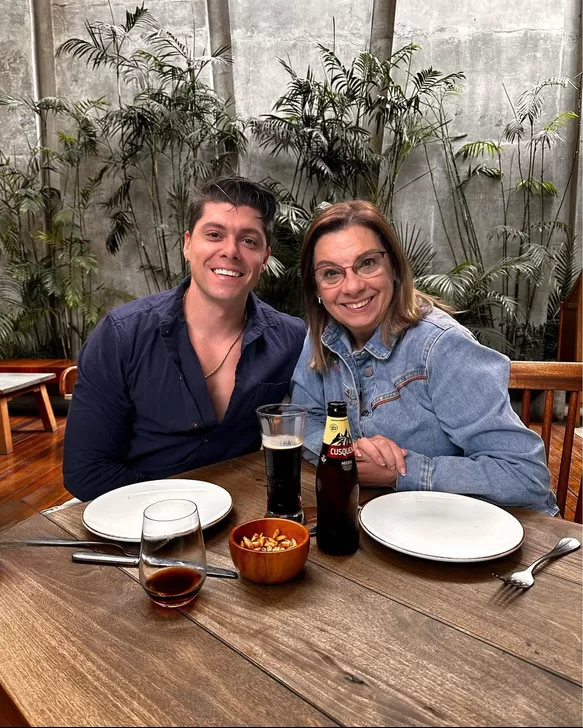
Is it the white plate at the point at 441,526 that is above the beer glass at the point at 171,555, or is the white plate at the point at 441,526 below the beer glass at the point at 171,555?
below

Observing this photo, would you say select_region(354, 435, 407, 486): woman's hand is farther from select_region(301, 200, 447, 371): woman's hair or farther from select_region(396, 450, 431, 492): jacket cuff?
select_region(301, 200, 447, 371): woman's hair

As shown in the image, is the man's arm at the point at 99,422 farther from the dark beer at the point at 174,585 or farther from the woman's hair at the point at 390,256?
the dark beer at the point at 174,585

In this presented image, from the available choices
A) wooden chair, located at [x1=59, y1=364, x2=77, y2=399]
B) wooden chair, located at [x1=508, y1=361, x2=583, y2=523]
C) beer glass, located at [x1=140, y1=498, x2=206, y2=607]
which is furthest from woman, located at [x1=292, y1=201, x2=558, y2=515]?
wooden chair, located at [x1=59, y1=364, x2=77, y2=399]

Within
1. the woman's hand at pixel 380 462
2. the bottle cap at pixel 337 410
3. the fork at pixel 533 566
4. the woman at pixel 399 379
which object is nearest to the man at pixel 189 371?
the woman at pixel 399 379

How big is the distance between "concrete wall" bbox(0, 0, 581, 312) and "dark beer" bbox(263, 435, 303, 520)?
463 centimetres

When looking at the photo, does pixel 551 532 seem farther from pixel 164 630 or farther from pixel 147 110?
pixel 147 110

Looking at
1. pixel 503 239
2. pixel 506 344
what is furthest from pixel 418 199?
pixel 506 344

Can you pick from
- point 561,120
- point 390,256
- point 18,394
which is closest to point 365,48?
point 561,120

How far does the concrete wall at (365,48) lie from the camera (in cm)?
495

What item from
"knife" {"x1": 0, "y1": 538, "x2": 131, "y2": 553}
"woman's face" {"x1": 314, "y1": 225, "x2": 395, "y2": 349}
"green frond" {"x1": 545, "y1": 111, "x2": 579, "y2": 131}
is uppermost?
"green frond" {"x1": 545, "y1": 111, "x2": 579, "y2": 131}

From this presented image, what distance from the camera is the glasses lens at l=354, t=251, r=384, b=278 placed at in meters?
1.47

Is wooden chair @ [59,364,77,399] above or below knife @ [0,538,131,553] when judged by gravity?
below

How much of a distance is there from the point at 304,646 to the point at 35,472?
3415 millimetres

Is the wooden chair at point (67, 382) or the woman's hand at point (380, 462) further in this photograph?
the wooden chair at point (67, 382)
